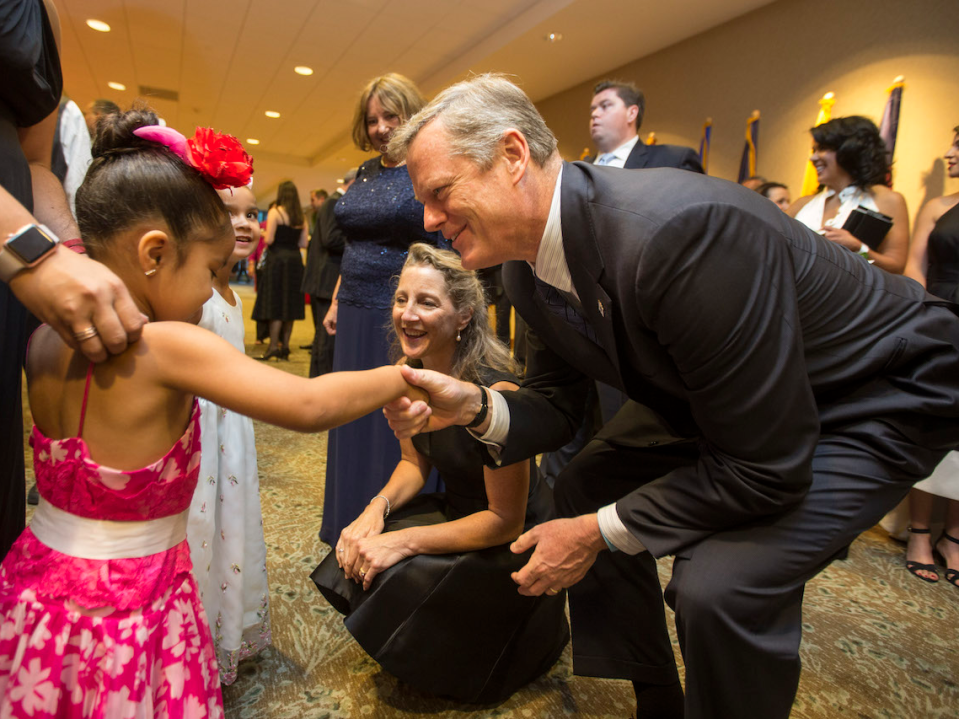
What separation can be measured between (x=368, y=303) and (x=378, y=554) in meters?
1.04

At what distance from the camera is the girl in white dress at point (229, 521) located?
5.01 ft

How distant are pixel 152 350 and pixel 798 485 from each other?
1047 mm

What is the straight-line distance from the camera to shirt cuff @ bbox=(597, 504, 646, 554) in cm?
115

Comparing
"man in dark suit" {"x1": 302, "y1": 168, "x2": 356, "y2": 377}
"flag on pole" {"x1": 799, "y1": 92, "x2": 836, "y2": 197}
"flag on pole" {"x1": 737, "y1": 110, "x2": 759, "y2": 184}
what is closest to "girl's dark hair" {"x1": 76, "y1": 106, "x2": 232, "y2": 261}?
"man in dark suit" {"x1": 302, "y1": 168, "x2": 356, "y2": 377}

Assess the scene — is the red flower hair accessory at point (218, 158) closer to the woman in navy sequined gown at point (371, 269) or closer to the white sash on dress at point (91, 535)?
the white sash on dress at point (91, 535)

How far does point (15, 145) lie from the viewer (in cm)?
110

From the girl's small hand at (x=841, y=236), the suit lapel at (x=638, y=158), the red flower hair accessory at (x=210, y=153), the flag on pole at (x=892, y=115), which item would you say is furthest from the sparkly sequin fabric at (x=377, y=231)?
the flag on pole at (x=892, y=115)

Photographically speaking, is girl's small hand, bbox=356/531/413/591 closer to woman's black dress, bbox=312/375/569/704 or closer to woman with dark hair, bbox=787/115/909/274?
woman's black dress, bbox=312/375/569/704

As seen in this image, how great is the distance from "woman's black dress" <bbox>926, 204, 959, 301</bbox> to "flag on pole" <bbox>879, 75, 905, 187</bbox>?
123 cm

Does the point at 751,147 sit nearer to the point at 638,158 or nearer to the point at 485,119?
the point at 638,158

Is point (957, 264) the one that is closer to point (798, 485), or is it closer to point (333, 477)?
point (798, 485)

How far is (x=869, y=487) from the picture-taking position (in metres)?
1.13

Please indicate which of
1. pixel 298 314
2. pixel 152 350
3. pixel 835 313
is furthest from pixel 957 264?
pixel 298 314

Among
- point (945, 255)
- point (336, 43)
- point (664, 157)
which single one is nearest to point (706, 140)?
point (664, 157)
